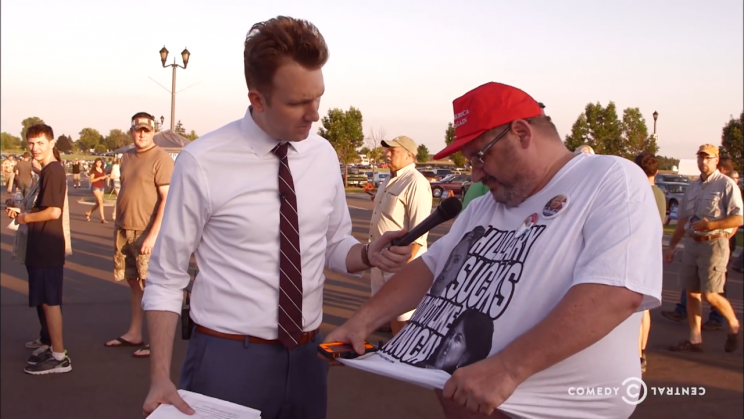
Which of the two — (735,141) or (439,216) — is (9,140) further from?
(439,216)

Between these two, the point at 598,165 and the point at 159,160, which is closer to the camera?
the point at 598,165

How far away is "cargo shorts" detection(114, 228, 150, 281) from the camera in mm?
6355

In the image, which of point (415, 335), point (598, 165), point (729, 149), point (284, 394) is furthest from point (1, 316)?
point (729, 149)

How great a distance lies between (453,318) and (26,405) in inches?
172

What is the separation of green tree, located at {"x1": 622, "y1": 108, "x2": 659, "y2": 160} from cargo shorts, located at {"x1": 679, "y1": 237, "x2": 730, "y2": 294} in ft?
120

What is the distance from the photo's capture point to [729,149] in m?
36.4

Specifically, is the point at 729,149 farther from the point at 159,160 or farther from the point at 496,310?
the point at 496,310

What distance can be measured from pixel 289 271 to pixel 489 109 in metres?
0.89

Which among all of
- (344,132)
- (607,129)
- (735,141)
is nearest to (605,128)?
(607,129)

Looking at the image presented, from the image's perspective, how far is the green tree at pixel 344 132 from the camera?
151 feet

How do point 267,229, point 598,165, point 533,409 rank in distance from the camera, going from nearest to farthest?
point 533,409 < point 598,165 < point 267,229

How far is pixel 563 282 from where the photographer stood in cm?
185

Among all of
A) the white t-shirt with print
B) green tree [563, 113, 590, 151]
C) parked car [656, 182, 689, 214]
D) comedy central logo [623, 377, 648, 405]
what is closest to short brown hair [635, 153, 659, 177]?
the white t-shirt with print

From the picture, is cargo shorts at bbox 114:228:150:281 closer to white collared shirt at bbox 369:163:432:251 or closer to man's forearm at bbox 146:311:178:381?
white collared shirt at bbox 369:163:432:251
